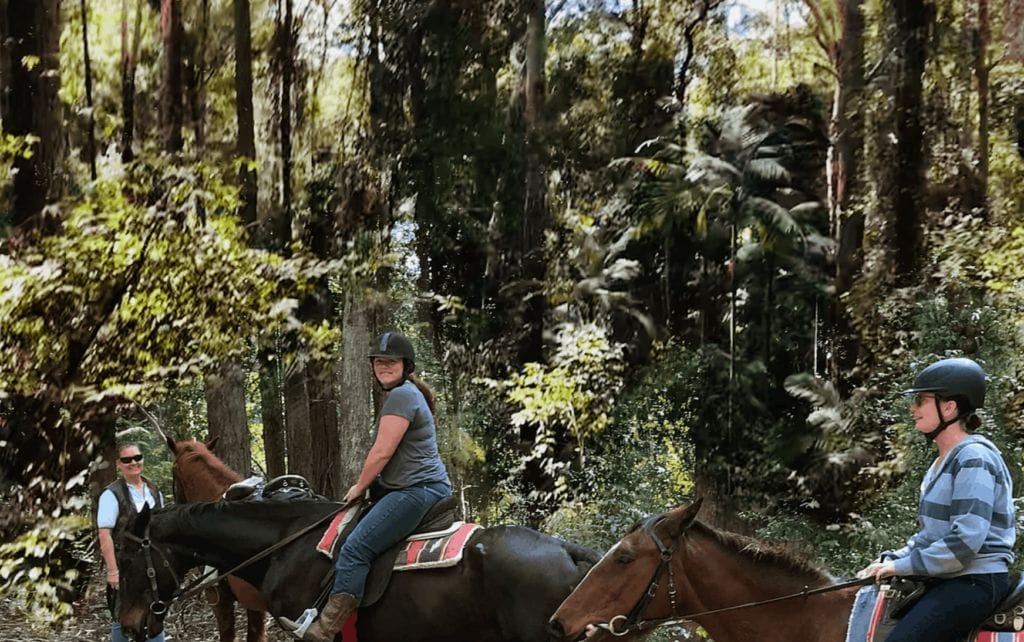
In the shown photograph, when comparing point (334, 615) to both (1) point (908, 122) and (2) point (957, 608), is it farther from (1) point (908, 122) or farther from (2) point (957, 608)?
(1) point (908, 122)

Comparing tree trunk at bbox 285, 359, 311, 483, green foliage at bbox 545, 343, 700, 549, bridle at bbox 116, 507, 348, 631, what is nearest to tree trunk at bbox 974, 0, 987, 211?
green foliage at bbox 545, 343, 700, 549

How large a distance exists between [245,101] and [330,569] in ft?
37.5

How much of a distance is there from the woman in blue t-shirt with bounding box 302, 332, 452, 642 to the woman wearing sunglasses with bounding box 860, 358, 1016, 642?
8.75 feet

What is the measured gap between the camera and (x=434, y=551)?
17.4ft

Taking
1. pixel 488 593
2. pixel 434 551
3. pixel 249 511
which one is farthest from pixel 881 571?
pixel 249 511

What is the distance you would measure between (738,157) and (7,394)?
11.6 meters

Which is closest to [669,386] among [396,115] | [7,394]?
[396,115]

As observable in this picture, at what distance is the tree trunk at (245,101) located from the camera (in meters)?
14.9

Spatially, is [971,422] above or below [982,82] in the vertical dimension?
below

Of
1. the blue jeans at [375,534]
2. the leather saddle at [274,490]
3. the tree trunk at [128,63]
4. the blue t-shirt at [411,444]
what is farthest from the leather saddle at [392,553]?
the tree trunk at [128,63]

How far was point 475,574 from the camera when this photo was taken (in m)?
5.21

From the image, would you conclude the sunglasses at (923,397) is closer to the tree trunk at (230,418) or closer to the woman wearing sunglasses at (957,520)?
the woman wearing sunglasses at (957,520)

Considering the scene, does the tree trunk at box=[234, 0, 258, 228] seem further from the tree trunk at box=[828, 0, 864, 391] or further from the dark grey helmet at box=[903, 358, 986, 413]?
the dark grey helmet at box=[903, 358, 986, 413]

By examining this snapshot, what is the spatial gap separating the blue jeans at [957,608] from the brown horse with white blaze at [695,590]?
0.43 metres
